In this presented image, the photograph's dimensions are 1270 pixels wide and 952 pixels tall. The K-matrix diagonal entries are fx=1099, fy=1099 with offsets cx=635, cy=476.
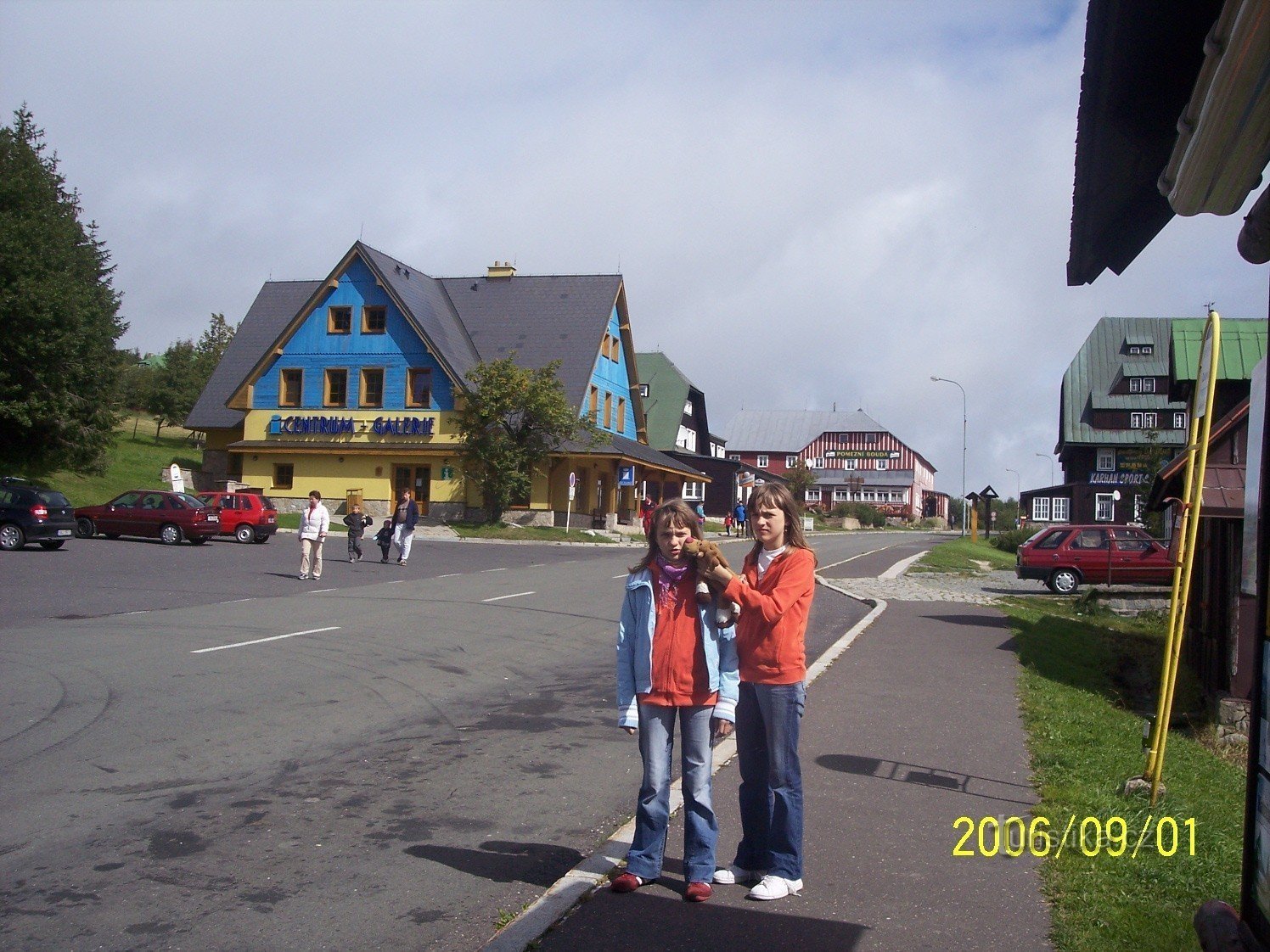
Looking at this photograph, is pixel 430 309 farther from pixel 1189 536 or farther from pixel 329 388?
pixel 1189 536

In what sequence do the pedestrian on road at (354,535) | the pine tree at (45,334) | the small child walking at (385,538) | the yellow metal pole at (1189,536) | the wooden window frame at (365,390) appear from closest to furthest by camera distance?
the yellow metal pole at (1189,536) < the pedestrian on road at (354,535) < the small child walking at (385,538) < the pine tree at (45,334) < the wooden window frame at (365,390)

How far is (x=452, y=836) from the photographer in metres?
5.77

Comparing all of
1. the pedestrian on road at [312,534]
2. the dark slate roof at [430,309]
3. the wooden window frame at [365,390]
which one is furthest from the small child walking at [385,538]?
the wooden window frame at [365,390]

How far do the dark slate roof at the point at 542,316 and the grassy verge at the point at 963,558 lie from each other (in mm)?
17350

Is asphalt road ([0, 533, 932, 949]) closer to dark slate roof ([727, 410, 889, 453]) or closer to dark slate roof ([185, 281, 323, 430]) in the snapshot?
dark slate roof ([185, 281, 323, 430])

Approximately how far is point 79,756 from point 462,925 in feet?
12.8

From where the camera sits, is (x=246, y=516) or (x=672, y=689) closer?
(x=672, y=689)

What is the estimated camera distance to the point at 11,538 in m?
26.6

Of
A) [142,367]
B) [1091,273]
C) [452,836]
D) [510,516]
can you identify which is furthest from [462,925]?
[142,367]

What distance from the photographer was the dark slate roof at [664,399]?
2753 inches

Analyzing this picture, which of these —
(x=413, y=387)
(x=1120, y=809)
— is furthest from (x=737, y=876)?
(x=413, y=387)

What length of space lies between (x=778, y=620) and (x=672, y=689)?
1.81 ft
